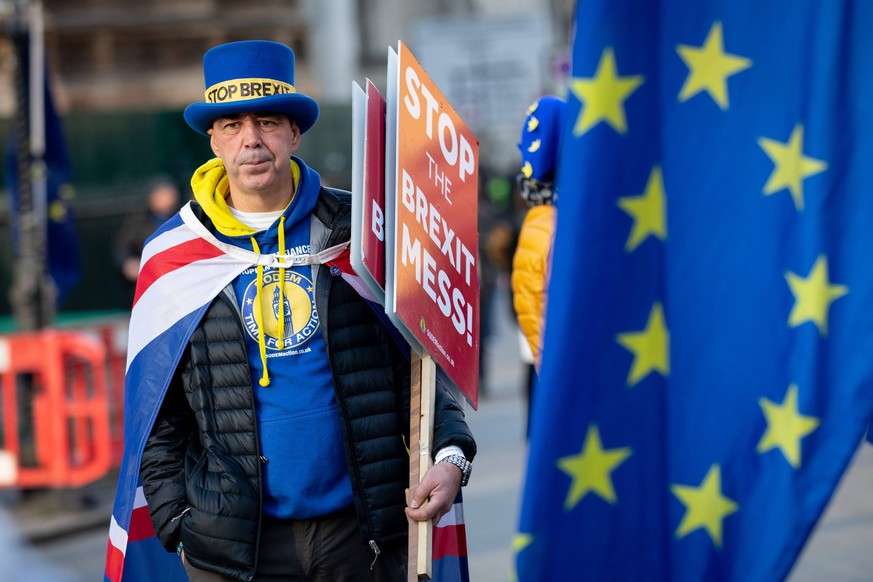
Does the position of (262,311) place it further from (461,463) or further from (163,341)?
(461,463)

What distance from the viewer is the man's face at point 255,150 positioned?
3770 mm

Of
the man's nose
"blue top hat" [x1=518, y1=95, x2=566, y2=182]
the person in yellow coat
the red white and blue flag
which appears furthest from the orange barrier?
the man's nose

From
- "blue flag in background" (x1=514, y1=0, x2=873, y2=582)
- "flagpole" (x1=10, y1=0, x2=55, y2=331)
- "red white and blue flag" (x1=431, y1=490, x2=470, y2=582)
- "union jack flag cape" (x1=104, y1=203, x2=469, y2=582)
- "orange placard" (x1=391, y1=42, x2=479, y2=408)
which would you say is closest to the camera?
"blue flag in background" (x1=514, y1=0, x2=873, y2=582)

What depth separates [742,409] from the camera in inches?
117

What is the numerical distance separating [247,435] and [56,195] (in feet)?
26.2

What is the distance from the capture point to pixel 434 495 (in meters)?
3.60

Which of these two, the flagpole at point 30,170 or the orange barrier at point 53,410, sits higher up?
the flagpole at point 30,170

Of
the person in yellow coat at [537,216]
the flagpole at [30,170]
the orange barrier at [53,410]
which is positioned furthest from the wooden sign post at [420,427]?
the flagpole at [30,170]

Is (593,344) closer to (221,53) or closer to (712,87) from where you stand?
(712,87)

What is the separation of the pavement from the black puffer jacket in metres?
2.45

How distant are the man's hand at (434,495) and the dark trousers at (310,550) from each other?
25 centimetres

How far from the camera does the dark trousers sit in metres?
3.75

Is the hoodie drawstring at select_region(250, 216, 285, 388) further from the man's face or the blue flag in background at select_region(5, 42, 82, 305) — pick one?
the blue flag in background at select_region(5, 42, 82, 305)

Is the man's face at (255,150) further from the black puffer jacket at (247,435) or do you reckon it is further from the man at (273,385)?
the black puffer jacket at (247,435)
